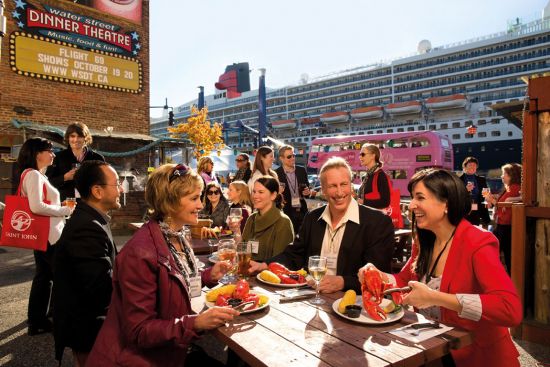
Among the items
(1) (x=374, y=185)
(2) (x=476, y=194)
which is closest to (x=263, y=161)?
(1) (x=374, y=185)

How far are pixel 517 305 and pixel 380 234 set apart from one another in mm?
942

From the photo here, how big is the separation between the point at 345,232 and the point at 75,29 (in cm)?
1257

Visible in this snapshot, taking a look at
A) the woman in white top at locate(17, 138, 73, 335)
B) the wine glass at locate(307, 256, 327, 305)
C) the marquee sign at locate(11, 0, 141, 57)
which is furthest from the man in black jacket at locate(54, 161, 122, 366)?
the marquee sign at locate(11, 0, 141, 57)

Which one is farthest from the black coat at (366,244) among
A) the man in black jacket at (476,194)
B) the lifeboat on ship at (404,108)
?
the lifeboat on ship at (404,108)

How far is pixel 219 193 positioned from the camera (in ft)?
15.6

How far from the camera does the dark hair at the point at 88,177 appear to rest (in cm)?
227

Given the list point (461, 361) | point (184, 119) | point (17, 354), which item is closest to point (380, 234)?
point (461, 361)

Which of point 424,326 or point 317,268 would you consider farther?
point 317,268

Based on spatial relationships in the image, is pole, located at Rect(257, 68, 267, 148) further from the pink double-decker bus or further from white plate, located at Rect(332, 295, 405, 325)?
white plate, located at Rect(332, 295, 405, 325)

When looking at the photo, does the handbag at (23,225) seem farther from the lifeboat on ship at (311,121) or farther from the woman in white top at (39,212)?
the lifeboat on ship at (311,121)

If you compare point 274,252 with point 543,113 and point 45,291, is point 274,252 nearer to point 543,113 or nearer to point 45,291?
point 45,291

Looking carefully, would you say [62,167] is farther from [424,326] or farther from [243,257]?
[424,326]

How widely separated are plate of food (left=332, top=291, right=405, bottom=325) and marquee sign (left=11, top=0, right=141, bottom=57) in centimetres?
1288

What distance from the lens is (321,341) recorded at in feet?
4.54
